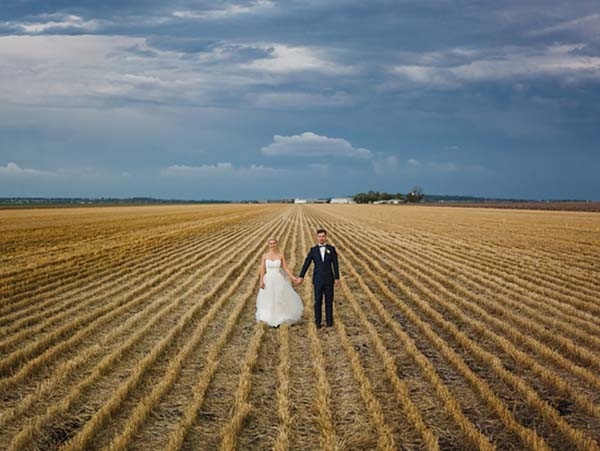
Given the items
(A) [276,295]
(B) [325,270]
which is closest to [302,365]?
(B) [325,270]

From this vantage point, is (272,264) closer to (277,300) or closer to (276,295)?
(276,295)

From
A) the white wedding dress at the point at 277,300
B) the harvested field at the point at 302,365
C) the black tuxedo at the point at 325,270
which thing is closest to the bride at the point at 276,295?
the white wedding dress at the point at 277,300

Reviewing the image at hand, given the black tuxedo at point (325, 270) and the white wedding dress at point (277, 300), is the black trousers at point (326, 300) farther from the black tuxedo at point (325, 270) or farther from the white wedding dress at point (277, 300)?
the white wedding dress at point (277, 300)

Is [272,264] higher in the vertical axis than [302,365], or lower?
higher

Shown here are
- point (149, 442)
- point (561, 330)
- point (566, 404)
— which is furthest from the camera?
point (561, 330)

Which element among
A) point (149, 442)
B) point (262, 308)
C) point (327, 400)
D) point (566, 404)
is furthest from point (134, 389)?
point (566, 404)

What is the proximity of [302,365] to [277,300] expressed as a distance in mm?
2502

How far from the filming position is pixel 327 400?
254 inches

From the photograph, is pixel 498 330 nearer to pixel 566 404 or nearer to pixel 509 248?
pixel 566 404

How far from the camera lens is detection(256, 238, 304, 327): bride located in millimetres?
10078

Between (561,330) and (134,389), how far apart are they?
7487 millimetres

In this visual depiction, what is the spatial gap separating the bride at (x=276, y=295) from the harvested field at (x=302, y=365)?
283 millimetres

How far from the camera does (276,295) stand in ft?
33.7

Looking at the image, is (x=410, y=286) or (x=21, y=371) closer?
(x=21, y=371)
